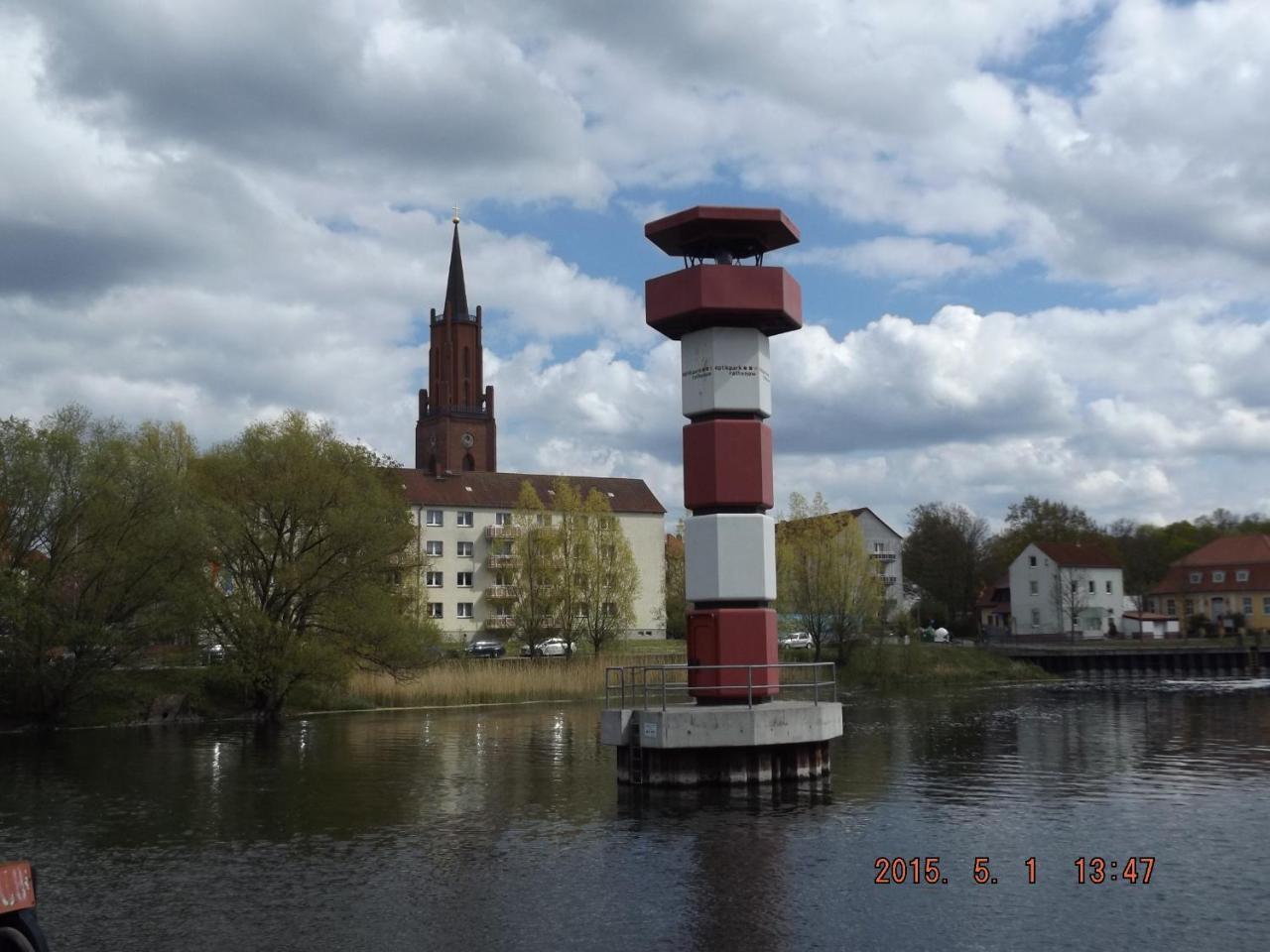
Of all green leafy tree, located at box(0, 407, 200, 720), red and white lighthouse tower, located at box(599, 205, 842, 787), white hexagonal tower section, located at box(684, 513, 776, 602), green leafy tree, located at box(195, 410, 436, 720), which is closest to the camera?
red and white lighthouse tower, located at box(599, 205, 842, 787)

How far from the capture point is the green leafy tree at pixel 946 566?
12138 cm

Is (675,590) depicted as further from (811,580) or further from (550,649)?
(811,580)

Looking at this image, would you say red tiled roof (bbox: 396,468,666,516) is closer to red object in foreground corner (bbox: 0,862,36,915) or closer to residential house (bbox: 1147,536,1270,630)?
residential house (bbox: 1147,536,1270,630)

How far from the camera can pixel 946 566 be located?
12150 cm

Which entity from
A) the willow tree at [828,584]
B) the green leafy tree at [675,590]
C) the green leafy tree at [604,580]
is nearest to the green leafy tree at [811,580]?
the willow tree at [828,584]

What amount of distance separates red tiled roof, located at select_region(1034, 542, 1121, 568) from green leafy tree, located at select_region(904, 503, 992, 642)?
29.1 feet

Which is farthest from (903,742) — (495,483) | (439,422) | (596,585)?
(439,422)

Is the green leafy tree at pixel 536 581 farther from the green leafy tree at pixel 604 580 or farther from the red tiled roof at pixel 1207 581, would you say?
the red tiled roof at pixel 1207 581

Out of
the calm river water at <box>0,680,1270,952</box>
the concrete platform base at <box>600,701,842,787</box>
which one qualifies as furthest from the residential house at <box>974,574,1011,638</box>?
the concrete platform base at <box>600,701,842,787</box>

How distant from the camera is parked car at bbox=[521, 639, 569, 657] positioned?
8038 cm

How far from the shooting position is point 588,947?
543 inches

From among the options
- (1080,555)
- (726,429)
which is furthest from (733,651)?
(1080,555)

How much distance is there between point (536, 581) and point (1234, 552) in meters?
63.8

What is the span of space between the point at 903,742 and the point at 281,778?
57.5ft
